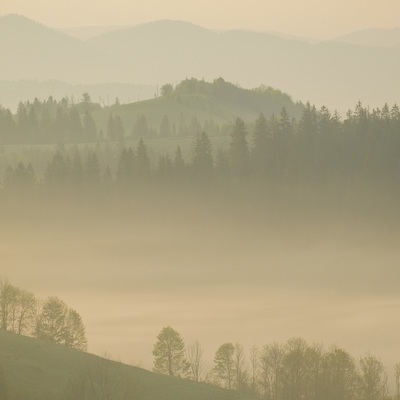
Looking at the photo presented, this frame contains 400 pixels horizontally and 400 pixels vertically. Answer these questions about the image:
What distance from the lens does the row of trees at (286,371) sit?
4906 inches

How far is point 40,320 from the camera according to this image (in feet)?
451

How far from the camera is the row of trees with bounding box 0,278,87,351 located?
13612 cm

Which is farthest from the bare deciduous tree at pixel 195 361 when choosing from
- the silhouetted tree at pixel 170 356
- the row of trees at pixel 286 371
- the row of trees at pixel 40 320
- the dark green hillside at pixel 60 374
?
the dark green hillside at pixel 60 374

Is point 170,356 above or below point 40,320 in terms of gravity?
below

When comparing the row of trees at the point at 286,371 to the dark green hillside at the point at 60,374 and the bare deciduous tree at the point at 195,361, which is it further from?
the dark green hillside at the point at 60,374

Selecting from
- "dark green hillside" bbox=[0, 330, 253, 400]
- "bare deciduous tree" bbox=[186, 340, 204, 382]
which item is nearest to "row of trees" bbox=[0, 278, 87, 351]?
"bare deciduous tree" bbox=[186, 340, 204, 382]

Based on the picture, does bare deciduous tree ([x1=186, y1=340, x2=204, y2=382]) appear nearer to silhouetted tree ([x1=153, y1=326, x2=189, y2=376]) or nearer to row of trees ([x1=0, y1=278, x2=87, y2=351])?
silhouetted tree ([x1=153, y1=326, x2=189, y2=376])

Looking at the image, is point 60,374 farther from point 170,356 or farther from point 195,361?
point 195,361

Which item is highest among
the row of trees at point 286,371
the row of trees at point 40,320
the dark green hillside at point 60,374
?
the row of trees at point 40,320

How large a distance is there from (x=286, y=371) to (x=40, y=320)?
26909 millimetres

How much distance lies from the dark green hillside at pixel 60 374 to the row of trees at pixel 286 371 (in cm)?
976

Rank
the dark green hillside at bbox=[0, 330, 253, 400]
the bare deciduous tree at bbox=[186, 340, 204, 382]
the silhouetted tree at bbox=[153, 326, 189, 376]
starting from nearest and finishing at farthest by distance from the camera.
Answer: the dark green hillside at bbox=[0, 330, 253, 400]
the silhouetted tree at bbox=[153, 326, 189, 376]
the bare deciduous tree at bbox=[186, 340, 204, 382]

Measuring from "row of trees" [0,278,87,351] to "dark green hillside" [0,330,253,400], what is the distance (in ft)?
49.3

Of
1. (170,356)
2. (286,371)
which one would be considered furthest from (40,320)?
(286,371)
